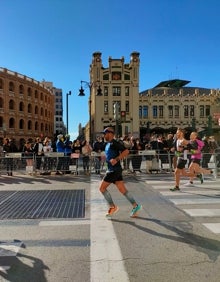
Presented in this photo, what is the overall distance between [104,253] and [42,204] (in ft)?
14.1

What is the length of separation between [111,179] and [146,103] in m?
72.5

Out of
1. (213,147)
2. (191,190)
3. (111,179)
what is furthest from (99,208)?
(213,147)

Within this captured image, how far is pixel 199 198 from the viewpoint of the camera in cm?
1010

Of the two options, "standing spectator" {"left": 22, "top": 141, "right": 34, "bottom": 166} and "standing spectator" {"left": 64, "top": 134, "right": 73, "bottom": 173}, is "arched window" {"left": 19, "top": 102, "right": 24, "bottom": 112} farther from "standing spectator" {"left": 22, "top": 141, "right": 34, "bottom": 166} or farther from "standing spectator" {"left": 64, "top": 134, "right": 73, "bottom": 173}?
"standing spectator" {"left": 64, "top": 134, "right": 73, "bottom": 173}

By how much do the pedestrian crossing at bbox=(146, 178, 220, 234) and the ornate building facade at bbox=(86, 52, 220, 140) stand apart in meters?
60.3

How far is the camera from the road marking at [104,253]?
15.4 ft

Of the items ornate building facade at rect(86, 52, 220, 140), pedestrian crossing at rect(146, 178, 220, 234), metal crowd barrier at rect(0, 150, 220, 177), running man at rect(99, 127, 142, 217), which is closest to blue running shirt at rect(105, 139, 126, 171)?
running man at rect(99, 127, 142, 217)

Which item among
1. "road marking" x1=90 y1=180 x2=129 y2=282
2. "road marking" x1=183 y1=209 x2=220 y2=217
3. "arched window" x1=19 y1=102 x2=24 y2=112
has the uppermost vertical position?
"arched window" x1=19 y1=102 x2=24 y2=112

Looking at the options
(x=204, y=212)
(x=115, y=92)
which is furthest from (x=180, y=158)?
(x=115, y=92)


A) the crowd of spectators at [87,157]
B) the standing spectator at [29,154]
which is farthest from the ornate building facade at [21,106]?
the crowd of spectators at [87,157]

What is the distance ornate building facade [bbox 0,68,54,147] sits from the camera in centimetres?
6794

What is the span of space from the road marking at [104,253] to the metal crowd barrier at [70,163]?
8.36 meters

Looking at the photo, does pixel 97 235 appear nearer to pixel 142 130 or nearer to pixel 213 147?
pixel 213 147

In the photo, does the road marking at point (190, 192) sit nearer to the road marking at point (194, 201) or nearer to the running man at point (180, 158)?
the running man at point (180, 158)
